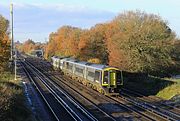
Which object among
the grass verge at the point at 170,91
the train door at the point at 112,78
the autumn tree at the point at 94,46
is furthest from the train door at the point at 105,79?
the autumn tree at the point at 94,46

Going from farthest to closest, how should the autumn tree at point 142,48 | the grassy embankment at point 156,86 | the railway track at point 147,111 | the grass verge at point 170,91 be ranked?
the autumn tree at point 142,48
the grassy embankment at point 156,86
the grass verge at point 170,91
the railway track at point 147,111

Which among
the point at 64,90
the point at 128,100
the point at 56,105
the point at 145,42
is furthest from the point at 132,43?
the point at 56,105

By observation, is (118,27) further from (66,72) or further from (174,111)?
(174,111)

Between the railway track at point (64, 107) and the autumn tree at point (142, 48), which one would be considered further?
the autumn tree at point (142, 48)

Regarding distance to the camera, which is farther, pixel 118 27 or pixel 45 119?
pixel 118 27

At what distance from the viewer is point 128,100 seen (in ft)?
117

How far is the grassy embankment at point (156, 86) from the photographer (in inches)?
1539

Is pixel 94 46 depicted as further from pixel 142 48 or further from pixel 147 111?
pixel 147 111

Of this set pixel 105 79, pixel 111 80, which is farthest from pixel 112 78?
pixel 105 79

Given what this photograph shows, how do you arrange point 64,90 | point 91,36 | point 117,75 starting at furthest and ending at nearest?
point 91,36, point 64,90, point 117,75

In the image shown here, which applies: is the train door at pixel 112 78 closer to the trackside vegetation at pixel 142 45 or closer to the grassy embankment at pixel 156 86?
the grassy embankment at pixel 156 86

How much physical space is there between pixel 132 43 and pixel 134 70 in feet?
12.0

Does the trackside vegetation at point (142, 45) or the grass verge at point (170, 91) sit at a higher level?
the trackside vegetation at point (142, 45)

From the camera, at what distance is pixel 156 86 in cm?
4538
